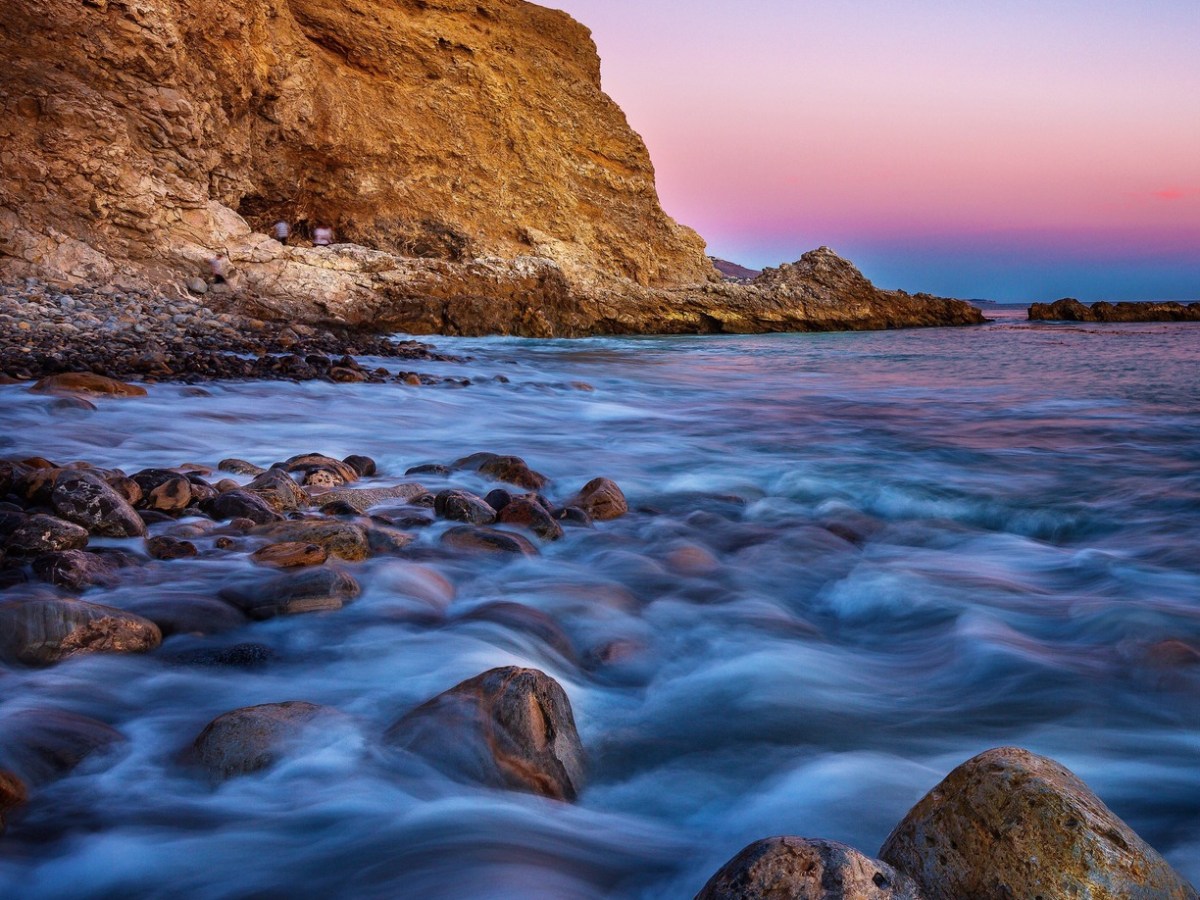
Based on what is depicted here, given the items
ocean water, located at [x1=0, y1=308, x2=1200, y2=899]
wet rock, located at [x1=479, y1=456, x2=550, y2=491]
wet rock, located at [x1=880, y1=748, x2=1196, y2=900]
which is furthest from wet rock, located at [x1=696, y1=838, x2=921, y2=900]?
wet rock, located at [x1=479, y1=456, x2=550, y2=491]

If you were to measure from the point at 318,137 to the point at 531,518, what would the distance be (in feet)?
60.4

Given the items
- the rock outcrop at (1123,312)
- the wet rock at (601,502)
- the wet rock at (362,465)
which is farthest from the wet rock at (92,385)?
the rock outcrop at (1123,312)

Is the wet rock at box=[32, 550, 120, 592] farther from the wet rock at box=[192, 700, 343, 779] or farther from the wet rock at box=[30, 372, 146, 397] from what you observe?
the wet rock at box=[30, 372, 146, 397]

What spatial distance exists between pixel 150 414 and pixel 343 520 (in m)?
3.26

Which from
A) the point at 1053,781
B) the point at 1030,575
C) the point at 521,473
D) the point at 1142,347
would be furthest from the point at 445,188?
the point at 1053,781

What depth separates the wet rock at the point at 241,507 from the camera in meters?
3.12

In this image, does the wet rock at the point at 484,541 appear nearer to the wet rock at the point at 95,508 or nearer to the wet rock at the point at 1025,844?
the wet rock at the point at 95,508

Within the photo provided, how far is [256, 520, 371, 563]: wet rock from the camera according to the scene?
9.37 ft

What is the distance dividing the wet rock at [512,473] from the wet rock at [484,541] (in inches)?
48.1

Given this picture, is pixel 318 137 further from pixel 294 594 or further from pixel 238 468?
pixel 294 594

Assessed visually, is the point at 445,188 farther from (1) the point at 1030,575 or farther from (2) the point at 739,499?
(1) the point at 1030,575

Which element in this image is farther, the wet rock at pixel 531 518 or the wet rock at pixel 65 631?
the wet rock at pixel 531 518

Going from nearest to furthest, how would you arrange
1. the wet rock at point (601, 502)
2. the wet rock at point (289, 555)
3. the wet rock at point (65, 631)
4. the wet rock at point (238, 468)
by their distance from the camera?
the wet rock at point (65, 631) → the wet rock at point (289, 555) → the wet rock at point (601, 502) → the wet rock at point (238, 468)

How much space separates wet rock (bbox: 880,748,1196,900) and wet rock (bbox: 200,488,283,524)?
2.59m
